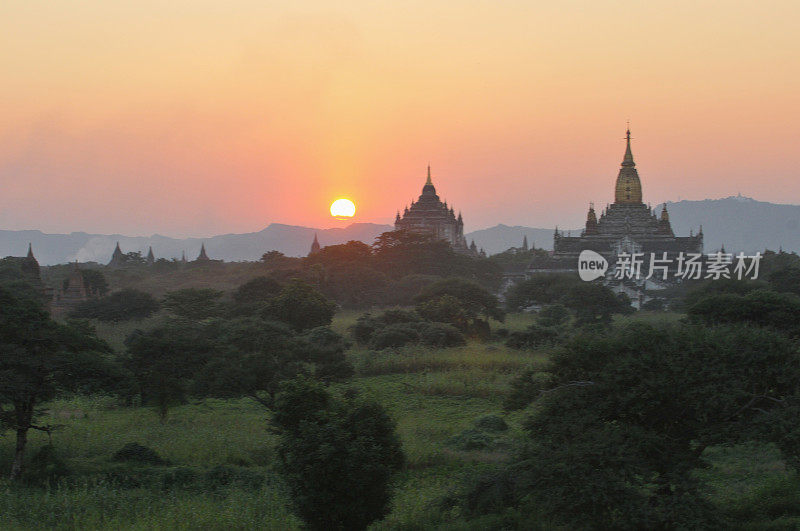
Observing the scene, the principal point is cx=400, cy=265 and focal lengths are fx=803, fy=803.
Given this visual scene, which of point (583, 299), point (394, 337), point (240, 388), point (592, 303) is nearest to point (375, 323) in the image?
point (394, 337)

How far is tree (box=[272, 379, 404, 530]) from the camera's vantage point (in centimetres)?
1314

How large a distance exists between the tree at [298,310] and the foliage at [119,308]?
16.0 metres

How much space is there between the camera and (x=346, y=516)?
1355 centimetres

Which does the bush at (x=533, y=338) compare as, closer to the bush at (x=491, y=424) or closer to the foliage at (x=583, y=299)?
the foliage at (x=583, y=299)

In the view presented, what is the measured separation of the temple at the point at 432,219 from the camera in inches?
4656

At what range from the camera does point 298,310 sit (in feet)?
141

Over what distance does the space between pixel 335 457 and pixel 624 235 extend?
3448 inches

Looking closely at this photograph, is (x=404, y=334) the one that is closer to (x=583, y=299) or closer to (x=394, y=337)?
(x=394, y=337)

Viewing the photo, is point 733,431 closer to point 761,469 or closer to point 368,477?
point 761,469

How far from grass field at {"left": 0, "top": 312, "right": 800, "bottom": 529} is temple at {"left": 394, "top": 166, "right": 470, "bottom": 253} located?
8515 centimetres

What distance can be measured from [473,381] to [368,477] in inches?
685

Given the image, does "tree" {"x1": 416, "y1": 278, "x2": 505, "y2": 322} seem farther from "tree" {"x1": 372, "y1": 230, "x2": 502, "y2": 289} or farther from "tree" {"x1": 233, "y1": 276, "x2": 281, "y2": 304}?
"tree" {"x1": 372, "y1": 230, "x2": 502, "y2": 289}

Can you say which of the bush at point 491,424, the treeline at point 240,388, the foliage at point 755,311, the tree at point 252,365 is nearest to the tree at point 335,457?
the treeline at point 240,388

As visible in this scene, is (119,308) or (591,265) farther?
(591,265)
